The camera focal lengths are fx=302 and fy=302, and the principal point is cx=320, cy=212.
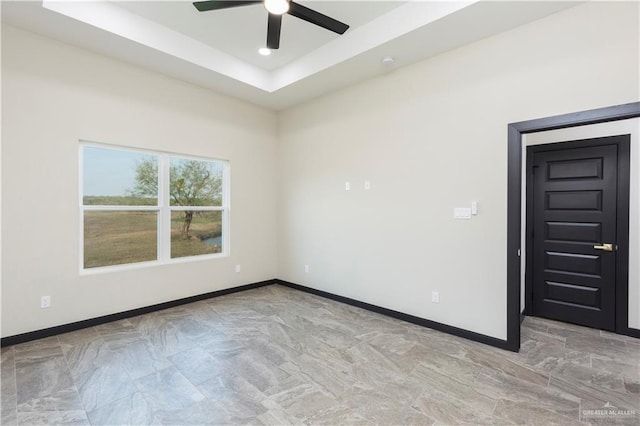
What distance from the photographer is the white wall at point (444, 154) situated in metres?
2.60

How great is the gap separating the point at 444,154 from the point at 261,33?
8.35 feet

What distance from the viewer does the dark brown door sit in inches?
136

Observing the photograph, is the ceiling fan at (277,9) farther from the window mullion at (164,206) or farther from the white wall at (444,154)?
the window mullion at (164,206)

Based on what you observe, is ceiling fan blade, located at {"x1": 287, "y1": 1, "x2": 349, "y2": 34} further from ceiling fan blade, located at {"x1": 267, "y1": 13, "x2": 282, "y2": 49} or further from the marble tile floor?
the marble tile floor

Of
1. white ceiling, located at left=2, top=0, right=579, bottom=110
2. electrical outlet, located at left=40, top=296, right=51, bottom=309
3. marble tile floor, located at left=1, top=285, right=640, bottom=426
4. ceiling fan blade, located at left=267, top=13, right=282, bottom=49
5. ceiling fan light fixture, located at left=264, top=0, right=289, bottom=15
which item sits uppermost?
white ceiling, located at left=2, top=0, right=579, bottom=110

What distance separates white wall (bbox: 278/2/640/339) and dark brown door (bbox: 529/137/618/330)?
1363 millimetres

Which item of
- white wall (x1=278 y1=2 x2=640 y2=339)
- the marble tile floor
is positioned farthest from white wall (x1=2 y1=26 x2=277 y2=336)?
white wall (x1=278 y1=2 x2=640 y2=339)

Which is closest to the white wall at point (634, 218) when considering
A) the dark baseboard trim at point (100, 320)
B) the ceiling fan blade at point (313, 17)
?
the ceiling fan blade at point (313, 17)

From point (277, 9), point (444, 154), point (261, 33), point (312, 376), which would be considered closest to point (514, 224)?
point (444, 154)

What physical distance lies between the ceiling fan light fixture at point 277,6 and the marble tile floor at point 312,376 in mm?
3048

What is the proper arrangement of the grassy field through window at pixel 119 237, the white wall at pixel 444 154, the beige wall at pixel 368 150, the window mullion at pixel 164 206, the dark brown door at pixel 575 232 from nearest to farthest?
the white wall at pixel 444 154, the beige wall at pixel 368 150, the dark brown door at pixel 575 232, the grassy field through window at pixel 119 237, the window mullion at pixel 164 206

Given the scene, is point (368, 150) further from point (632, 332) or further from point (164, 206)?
point (632, 332)

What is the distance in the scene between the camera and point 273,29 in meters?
2.77

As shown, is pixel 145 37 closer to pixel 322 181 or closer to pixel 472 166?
pixel 322 181
